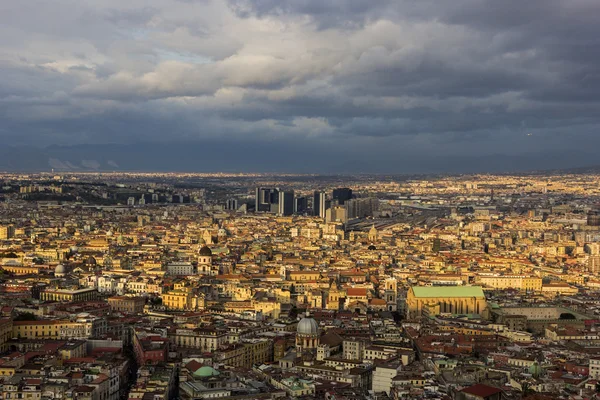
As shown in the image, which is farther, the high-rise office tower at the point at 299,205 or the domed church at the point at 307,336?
the high-rise office tower at the point at 299,205

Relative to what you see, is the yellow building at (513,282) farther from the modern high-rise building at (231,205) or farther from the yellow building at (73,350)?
the modern high-rise building at (231,205)

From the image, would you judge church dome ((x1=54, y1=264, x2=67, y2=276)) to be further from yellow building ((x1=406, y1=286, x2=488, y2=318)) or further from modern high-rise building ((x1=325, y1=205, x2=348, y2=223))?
modern high-rise building ((x1=325, y1=205, x2=348, y2=223))

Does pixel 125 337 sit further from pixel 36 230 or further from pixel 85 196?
pixel 85 196

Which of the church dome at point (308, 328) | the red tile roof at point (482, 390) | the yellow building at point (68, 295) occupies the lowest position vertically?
the yellow building at point (68, 295)

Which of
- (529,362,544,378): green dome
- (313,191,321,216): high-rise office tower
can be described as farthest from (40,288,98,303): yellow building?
(313,191,321,216): high-rise office tower

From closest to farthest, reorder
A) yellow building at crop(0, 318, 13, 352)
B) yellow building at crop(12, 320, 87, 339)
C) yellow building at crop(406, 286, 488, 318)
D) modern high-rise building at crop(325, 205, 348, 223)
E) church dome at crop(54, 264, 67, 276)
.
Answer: yellow building at crop(0, 318, 13, 352), yellow building at crop(12, 320, 87, 339), yellow building at crop(406, 286, 488, 318), church dome at crop(54, 264, 67, 276), modern high-rise building at crop(325, 205, 348, 223)

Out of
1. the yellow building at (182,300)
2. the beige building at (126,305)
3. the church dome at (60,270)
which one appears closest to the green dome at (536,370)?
the yellow building at (182,300)

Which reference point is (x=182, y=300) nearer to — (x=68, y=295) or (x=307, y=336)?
(x=68, y=295)
